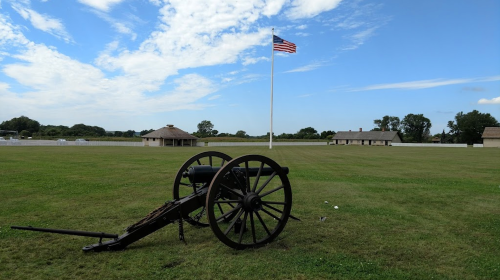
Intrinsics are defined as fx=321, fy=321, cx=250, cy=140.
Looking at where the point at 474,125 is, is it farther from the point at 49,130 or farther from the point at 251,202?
the point at 49,130

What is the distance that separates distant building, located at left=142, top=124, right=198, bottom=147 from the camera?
65438 mm

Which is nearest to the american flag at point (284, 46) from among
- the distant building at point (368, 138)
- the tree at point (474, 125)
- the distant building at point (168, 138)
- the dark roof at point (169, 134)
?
the dark roof at point (169, 134)

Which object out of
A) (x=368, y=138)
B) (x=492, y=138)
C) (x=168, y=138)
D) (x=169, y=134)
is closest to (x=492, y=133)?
(x=492, y=138)

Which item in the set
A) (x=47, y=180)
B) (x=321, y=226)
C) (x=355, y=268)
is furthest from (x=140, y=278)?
(x=47, y=180)

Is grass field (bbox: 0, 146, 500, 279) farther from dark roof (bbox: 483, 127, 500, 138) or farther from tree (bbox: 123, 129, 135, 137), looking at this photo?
tree (bbox: 123, 129, 135, 137)

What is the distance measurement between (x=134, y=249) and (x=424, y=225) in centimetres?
533

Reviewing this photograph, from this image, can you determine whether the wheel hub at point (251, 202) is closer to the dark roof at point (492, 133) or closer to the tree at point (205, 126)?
the dark roof at point (492, 133)

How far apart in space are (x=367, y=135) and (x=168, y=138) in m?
62.5

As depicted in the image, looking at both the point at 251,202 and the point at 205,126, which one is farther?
the point at 205,126

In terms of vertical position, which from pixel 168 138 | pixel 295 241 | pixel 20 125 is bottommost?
pixel 295 241

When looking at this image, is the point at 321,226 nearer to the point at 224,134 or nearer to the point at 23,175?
the point at 23,175

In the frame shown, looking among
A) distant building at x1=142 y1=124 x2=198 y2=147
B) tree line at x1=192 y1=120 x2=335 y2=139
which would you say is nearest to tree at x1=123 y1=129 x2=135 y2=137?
tree line at x1=192 y1=120 x2=335 y2=139

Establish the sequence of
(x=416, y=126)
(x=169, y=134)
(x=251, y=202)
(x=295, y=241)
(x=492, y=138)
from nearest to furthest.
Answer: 1. (x=251, y=202)
2. (x=295, y=241)
3. (x=169, y=134)
4. (x=492, y=138)
5. (x=416, y=126)

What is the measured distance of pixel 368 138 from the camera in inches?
3834
